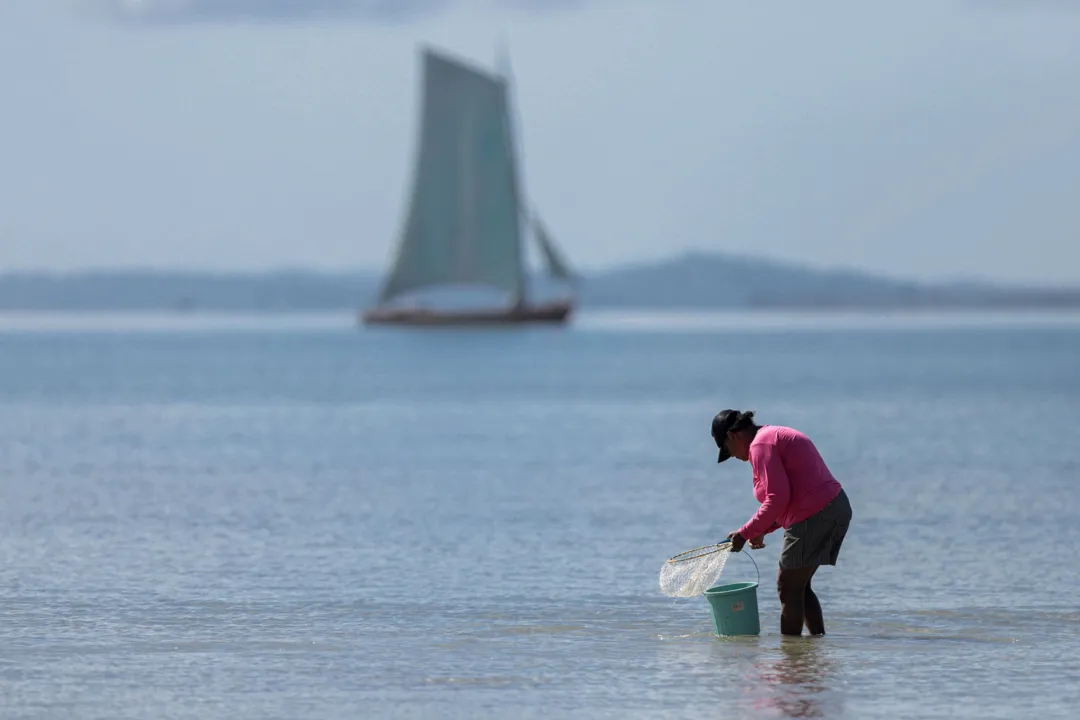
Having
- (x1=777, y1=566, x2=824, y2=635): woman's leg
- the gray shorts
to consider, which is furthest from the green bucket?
the gray shorts

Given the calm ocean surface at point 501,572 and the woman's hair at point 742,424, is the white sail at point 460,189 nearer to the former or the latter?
the calm ocean surface at point 501,572

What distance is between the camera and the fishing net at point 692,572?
11.0 meters

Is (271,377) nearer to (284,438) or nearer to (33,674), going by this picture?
(284,438)

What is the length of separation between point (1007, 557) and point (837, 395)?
1400 inches

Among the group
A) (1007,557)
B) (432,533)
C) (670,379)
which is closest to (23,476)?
(432,533)

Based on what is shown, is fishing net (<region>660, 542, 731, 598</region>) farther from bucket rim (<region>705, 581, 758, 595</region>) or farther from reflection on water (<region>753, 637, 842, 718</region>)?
reflection on water (<region>753, 637, 842, 718</region>)

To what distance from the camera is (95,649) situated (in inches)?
432

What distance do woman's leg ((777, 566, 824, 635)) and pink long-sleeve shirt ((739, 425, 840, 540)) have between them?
0.36m

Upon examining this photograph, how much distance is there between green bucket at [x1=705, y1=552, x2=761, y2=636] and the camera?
11.2 m

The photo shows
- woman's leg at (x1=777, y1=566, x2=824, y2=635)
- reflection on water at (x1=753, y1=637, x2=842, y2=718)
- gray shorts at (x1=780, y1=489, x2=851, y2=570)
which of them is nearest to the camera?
reflection on water at (x1=753, y1=637, x2=842, y2=718)

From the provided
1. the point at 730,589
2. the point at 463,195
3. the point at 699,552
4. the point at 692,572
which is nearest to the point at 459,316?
the point at 463,195

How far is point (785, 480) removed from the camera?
10.2m

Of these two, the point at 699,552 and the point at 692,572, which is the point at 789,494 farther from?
the point at 699,552

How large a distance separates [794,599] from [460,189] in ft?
269
